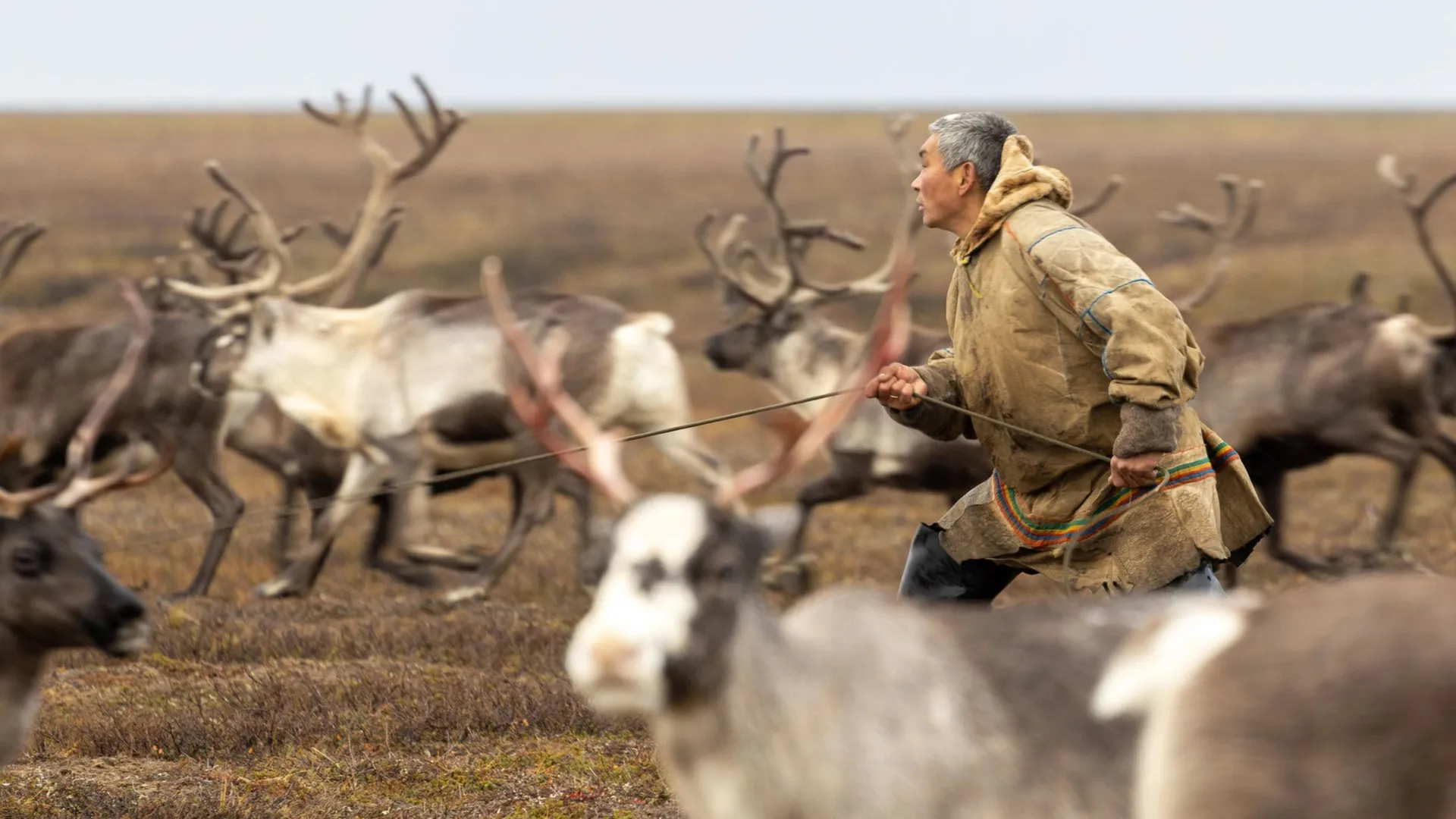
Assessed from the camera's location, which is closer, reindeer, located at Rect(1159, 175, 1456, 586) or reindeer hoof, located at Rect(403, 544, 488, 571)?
reindeer, located at Rect(1159, 175, 1456, 586)

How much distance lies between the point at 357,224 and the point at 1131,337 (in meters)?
8.76

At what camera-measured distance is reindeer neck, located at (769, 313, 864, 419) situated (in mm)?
11492

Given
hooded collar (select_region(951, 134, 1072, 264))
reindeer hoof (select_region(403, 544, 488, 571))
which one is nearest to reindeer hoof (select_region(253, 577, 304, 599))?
reindeer hoof (select_region(403, 544, 488, 571))

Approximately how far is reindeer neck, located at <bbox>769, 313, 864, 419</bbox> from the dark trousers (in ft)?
20.4

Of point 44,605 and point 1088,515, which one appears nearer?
point 1088,515

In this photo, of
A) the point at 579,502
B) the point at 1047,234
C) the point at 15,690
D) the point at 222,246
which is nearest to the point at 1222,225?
the point at 579,502

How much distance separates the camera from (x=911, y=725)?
136 inches

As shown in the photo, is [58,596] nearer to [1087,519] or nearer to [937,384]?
[937,384]

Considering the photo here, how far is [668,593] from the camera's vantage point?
3195 millimetres

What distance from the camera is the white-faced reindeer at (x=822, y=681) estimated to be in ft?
10.5

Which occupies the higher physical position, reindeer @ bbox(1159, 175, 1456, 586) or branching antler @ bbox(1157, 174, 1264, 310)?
branching antler @ bbox(1157, 174, 1264, 310)

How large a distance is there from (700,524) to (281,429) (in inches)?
366

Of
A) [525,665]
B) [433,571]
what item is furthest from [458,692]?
[433,571]

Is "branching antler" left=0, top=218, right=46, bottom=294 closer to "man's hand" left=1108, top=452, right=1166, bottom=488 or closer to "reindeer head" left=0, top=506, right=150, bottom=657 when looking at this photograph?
"reindeer head" left=0, top=506, right=150, bottom=657
